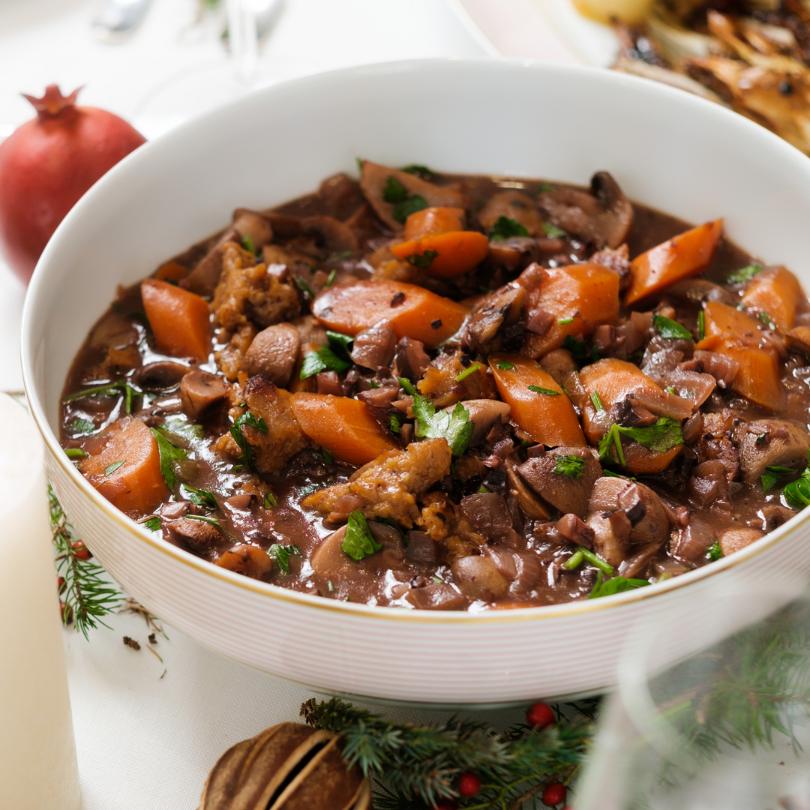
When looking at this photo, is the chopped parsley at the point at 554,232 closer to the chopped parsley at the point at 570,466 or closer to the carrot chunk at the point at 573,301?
the carrot chunk at the point at 573,301

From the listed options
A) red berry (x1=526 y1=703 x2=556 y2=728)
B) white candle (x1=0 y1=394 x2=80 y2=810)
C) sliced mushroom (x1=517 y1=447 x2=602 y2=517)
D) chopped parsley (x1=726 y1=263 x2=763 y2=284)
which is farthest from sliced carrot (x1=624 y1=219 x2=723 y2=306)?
white candle (x1=0 y1=394 x2=80 y2=810)

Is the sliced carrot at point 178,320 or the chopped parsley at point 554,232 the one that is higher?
the chopped parsley at point 554,232

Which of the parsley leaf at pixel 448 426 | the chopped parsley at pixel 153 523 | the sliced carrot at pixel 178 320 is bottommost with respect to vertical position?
the chopped parsley at pixel 153 523

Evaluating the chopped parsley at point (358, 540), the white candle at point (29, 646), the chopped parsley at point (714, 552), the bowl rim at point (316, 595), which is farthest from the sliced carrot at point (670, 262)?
the white candle at point (29, 646)

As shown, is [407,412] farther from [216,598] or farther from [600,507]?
[216,598]

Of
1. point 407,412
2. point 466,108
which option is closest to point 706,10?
point 466,108

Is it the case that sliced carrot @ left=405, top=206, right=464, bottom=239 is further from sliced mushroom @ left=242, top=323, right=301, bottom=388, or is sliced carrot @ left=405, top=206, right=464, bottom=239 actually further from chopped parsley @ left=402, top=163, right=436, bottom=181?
sliced mushroom @ left=242, top=323, right=301, bottom=388

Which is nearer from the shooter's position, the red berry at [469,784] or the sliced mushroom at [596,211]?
the red berry at [469,784]

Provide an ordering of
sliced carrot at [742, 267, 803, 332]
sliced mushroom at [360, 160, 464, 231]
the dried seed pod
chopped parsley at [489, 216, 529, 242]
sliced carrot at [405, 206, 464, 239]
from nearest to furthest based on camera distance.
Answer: the dried seed pod < sliced carrot at [742, 267, 803, 332] < sliced carrot at [405, 206, 464, 239] < chopped parsley at [489, 216, 529, 242] < sliced mushroom at [360, 160, 464, 231]

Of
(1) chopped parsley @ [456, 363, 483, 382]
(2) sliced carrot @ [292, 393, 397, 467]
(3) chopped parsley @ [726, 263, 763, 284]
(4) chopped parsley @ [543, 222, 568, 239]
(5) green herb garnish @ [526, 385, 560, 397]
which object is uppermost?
(3) chopped parsley @ [726, 263, 763, 284]
